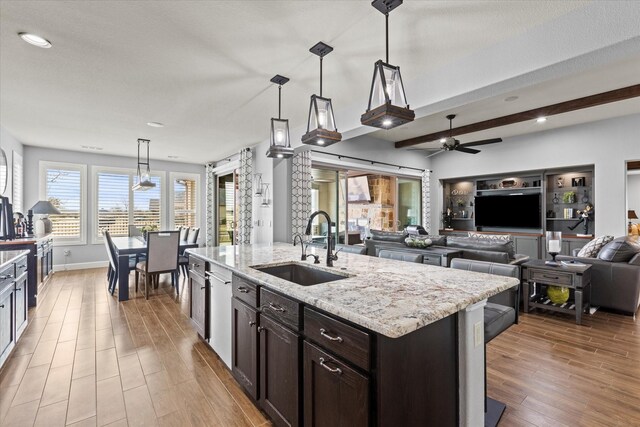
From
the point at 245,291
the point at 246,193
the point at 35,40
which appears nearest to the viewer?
the point at 245,291

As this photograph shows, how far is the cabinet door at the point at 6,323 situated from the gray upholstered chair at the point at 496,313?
354 centimetres

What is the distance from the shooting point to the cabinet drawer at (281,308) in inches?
61.8

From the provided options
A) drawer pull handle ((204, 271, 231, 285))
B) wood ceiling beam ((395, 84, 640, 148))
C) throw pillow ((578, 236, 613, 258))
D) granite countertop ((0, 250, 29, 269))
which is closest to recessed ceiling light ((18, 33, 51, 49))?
granite countertop ((0, 250, 29, 269))

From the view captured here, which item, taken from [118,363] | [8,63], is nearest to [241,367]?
[118,363]

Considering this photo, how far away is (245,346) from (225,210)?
6.35 meters

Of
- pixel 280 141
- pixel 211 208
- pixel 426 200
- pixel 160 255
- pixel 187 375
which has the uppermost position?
pixel 280 141

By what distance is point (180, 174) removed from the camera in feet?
26.4

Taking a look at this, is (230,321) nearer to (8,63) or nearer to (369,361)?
(369,361)

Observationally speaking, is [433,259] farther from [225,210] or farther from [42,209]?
[42,209]

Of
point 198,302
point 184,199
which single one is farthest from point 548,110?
point 184,199

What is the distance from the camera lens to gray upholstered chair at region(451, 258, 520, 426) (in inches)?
70.9

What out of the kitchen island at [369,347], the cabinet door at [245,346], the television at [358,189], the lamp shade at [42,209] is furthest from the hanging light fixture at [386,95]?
the lamp shade at [42,209]

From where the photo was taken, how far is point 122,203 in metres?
7.25

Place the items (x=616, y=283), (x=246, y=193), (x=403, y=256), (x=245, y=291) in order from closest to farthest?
(x=245, y=291), (x=403, y=256), (x=616, y=283), (x=246, y=193)
